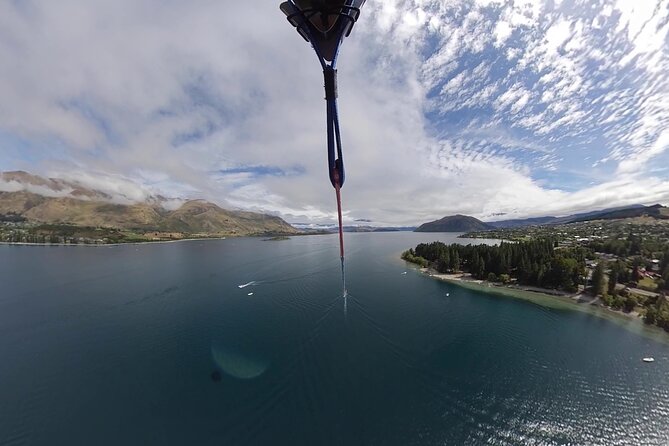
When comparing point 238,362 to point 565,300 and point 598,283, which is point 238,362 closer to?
point 565,300

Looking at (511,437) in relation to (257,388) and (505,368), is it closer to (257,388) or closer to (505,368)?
(505,368)

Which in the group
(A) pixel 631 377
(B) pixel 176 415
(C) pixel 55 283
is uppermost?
(C) pixel 55 283

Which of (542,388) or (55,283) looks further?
(55,283)

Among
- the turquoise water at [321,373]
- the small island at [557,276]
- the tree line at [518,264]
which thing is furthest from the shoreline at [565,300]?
the tree line at [518,264]

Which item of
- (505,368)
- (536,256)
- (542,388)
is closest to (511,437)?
(542,388)

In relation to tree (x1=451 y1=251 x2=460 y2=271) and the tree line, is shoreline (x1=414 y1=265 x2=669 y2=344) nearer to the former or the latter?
the tree line

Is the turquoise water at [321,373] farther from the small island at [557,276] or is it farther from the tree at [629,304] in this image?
the small island at [557,276]

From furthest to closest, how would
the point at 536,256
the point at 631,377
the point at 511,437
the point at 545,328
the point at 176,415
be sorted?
the point at 536,256 → the point at 545,328 → the point at 631,377 → the point at 176,415 → the point at 511,437
